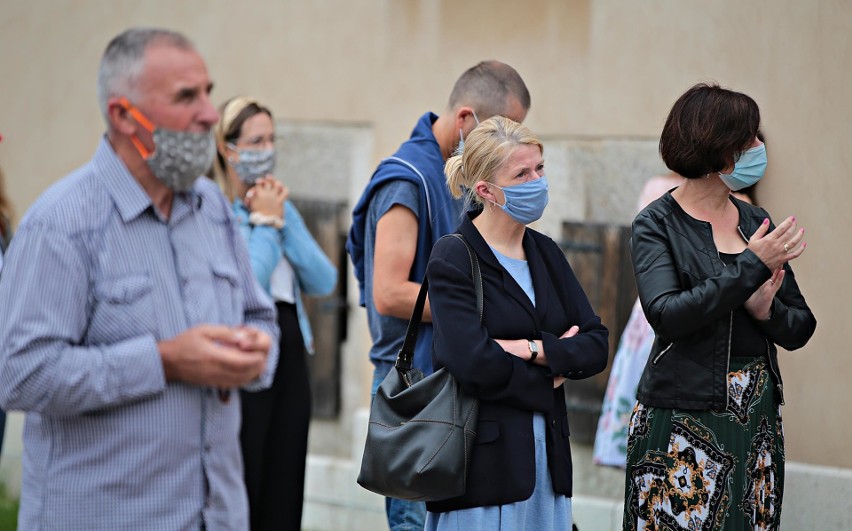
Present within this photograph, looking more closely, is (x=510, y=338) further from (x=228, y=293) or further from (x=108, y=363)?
(x=108, y=363)

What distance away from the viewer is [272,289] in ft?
15.8

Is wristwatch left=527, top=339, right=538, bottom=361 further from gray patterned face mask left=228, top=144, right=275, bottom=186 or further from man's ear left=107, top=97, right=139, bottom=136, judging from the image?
gray patterned face mask left=228, top=144, right=275, bottom=186

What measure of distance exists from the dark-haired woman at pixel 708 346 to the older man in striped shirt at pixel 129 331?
1.58 metres

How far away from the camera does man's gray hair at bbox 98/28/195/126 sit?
2635 mm

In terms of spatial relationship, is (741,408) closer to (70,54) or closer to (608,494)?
(608,494)

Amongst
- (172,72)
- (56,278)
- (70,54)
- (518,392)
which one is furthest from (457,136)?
(70,54)

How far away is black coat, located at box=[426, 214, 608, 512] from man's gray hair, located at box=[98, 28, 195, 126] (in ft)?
3.88

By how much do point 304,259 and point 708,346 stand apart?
194cm

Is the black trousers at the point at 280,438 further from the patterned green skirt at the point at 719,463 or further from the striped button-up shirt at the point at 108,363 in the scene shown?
the striped button-up shirt at the point at 108,363

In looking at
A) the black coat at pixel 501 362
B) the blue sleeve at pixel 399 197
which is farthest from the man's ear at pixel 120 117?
the blue sleeve at pixel 399 197

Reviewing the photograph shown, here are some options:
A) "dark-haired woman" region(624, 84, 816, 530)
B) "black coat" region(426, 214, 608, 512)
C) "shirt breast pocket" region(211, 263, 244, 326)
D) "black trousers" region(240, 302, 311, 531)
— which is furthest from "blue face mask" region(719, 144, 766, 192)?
"black trousers" region(240, 302, 311, 531)

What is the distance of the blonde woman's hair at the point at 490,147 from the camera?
3.63 m

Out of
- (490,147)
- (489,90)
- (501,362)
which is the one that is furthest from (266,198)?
(501,362)

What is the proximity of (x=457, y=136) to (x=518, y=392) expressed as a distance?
52.5 inches
